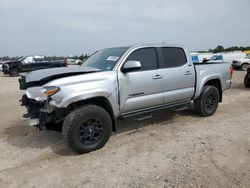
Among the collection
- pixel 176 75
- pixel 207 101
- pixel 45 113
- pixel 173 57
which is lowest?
pixel 207 101

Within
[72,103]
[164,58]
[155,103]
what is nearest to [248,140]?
[155,103]

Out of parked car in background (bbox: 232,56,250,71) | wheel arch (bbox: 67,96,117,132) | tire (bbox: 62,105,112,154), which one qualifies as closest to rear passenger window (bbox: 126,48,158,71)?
Result: wheel arch (bbox: 67,96,117,132)

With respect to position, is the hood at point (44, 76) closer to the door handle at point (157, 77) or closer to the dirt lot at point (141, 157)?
the dirt lot at point (141, 157)

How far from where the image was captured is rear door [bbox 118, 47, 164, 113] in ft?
15.6

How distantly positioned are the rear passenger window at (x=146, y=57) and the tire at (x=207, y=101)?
1.76m

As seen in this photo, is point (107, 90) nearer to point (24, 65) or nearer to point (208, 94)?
point (208, 94)

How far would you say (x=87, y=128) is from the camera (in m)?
4.34

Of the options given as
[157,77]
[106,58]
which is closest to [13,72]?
[106,58]

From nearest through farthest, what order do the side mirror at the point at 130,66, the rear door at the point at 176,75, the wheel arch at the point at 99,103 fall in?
the wheel arch at the point at 99,103, the side mirror at the point at 130,66, the rear door at the point at 176,75

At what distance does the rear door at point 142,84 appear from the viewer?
477cm

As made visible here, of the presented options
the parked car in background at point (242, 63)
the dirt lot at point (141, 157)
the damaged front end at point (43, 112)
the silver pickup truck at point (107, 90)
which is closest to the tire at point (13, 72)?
the dirt lot at point (141, 157)

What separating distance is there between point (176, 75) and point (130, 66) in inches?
54.9

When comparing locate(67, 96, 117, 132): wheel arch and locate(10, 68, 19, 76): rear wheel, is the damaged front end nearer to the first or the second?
locate(67, 96, 117, 132): wheel arch

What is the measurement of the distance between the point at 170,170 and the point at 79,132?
1571mm
